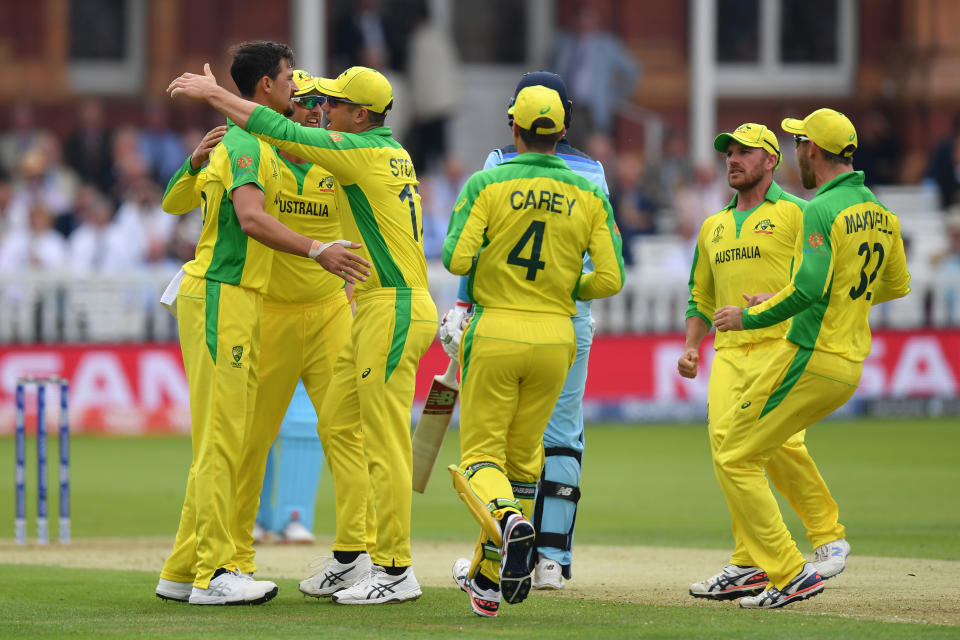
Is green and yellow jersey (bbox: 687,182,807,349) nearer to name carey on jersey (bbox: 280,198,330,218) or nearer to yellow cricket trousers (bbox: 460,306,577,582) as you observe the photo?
yellow cricket trousers (bbox: 460,306,577,582)

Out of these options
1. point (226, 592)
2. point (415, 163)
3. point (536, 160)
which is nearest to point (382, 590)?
point (226, 592)

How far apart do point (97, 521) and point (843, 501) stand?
5727 mm

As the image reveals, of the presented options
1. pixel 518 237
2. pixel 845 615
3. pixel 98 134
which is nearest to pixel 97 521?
pixel 518 237

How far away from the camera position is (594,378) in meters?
18.7

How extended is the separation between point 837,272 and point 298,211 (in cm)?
268

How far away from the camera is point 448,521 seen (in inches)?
479

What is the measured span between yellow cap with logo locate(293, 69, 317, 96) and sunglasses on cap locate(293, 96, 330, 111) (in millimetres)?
47

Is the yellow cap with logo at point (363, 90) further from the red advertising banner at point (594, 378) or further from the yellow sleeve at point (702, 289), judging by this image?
the red advertising banner at point (594, 378)

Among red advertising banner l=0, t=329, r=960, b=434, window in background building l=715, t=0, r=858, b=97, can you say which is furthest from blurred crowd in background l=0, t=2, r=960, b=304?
window in background building l=715, t=0, r=858, b=97

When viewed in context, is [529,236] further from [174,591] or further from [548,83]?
[174,591]

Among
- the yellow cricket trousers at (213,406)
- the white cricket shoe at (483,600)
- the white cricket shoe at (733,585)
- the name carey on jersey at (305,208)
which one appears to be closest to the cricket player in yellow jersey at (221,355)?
the yellow cricket trousers at (213,406)

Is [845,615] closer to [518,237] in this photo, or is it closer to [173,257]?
[518,237]

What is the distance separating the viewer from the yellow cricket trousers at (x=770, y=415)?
7809 millimetres

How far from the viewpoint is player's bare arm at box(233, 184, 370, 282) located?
751 cm
